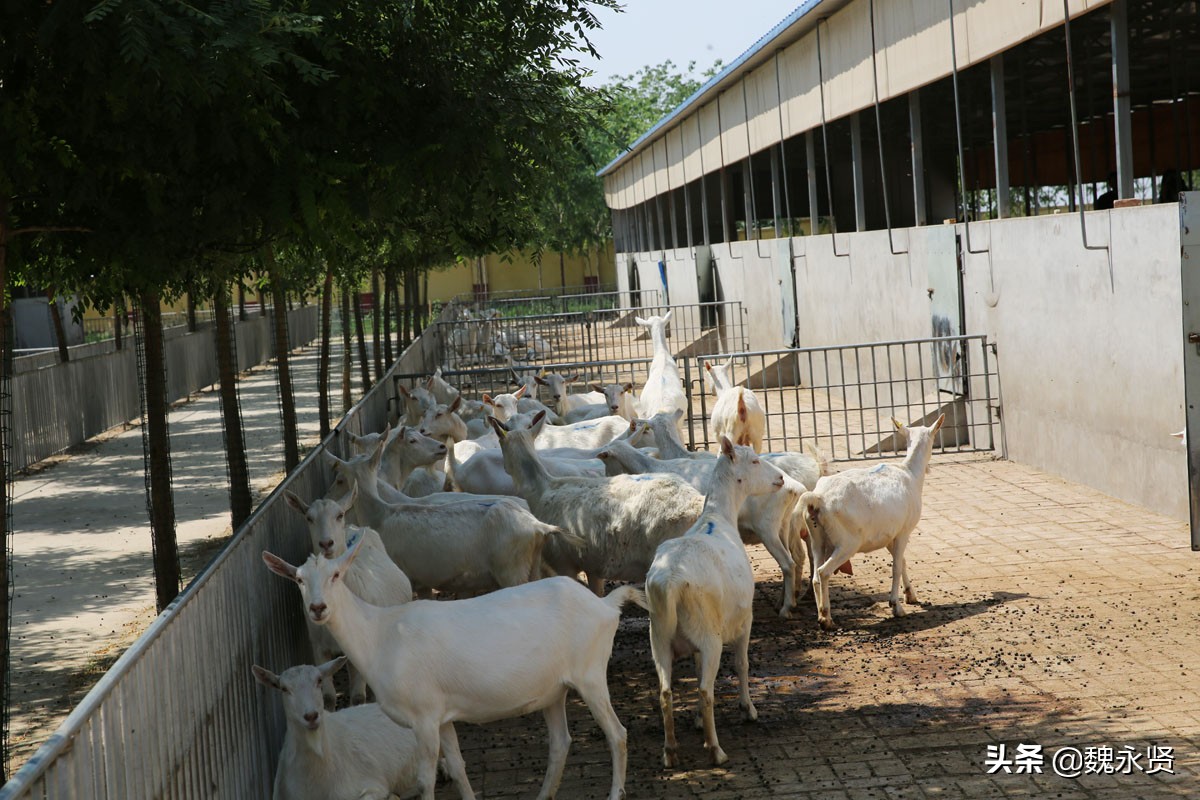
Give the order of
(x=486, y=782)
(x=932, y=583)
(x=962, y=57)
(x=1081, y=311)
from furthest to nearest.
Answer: (x=962, y=57) → (x=1081, y=311) → (x=932, y=583) → (x=486, y=782)

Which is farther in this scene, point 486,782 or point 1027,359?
point 1027,359

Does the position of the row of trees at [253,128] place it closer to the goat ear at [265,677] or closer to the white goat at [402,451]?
the goat ear at [265,677]

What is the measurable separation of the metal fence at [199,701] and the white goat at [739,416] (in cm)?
588

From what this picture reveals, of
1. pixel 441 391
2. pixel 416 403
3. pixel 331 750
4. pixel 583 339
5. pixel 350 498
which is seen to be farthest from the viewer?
pixel 583 339

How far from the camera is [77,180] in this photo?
6887mm

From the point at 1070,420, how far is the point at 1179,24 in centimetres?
738

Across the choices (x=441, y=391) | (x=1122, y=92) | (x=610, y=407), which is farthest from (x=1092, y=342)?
(x=441, y=391)

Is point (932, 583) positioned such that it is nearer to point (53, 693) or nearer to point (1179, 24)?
point (53, 693)

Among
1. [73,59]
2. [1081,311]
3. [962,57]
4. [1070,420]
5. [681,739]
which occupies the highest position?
[962,57]

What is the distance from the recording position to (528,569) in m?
8.05

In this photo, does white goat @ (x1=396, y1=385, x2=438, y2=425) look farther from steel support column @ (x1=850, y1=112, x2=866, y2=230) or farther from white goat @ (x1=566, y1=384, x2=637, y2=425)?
steel support column @ (x1=850, y1=112, x2=866, y2=230)

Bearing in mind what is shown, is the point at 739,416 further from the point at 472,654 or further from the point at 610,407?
the point at 472,654

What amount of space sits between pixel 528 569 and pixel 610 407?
624 cm

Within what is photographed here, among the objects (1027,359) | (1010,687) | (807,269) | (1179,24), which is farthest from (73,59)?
(807,269)
